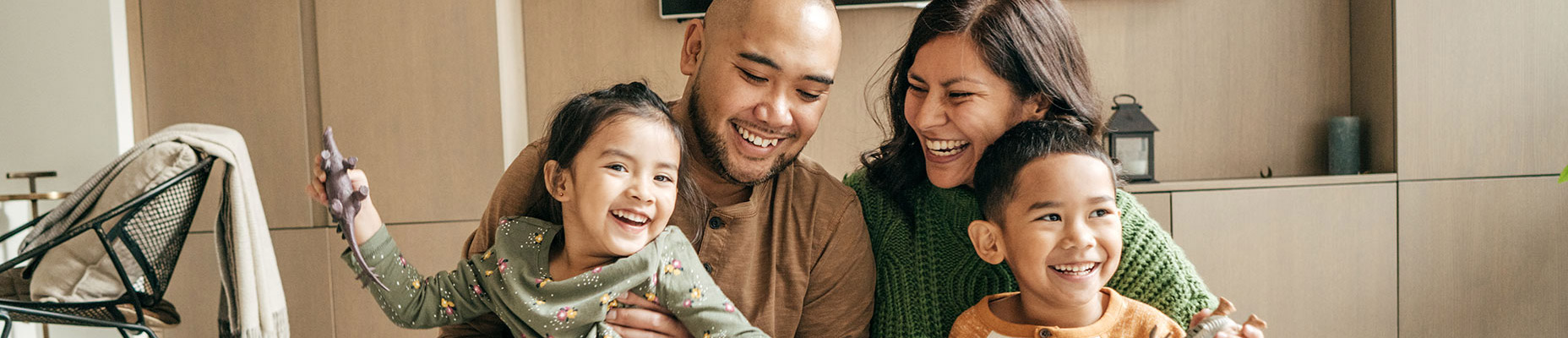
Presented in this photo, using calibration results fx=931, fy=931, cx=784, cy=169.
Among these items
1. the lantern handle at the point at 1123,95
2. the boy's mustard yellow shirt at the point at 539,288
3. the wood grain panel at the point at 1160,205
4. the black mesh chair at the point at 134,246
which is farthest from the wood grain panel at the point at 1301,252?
the black mesh chair at the point at 134,246

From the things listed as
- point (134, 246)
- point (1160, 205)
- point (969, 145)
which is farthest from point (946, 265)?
point (1160, 205)

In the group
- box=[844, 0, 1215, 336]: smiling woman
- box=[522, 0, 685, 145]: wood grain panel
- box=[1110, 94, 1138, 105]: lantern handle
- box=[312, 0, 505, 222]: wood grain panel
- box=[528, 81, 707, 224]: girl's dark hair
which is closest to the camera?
box=[528, 81, 707, 224]: girl's dark hair

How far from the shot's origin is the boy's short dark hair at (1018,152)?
1271mm

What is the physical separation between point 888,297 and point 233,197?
51.2 inches

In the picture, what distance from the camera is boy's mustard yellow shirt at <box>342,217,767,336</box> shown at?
1.26 metres

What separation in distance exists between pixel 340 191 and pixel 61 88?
2.63 meters

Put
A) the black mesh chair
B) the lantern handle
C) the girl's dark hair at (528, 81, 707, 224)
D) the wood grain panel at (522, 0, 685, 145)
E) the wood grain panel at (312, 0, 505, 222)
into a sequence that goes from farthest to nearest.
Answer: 1. the wood grain panel at (522, 0, 685, 145)
2. the lantern handle
3. the wood grain panel at (312, 0, 505, 222)
4. the black mesh chair
5. the girl's dark hair at (528, 81, 707, 224)

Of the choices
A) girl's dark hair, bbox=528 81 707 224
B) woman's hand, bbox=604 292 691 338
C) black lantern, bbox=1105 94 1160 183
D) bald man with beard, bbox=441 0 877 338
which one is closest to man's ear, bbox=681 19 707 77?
bald man with beard, bbox=441 0 877 338

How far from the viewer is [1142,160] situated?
10.1 ft

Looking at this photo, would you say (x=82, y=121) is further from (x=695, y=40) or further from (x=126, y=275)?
(x=695, y=40)

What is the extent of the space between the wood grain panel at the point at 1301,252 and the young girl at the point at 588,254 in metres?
2.17

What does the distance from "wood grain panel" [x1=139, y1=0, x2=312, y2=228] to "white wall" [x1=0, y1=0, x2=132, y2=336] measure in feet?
0.38

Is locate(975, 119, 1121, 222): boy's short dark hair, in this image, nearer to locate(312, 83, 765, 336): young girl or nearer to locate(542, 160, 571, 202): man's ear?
locate(312, 83, 765, 336): young girl

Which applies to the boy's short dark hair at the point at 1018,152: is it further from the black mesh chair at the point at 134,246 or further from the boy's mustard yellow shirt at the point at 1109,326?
the black mesh chair at the point at 134,246
